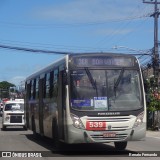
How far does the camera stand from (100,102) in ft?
49.4

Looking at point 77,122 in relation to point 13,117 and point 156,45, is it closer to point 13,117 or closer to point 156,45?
point 13,117

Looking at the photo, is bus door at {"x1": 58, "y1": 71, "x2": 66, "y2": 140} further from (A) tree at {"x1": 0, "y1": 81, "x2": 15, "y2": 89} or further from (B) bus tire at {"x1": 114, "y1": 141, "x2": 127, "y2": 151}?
(A) tree at {"x1": 0, "y1": 81, "x2": 15, "y2": 89}

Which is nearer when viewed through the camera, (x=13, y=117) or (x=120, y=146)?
(x=120, y=146)

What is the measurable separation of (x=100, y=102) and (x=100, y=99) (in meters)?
0.09

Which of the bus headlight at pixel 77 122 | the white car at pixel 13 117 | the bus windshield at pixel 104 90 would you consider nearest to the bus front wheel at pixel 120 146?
the bus windshield at pixel 104 90

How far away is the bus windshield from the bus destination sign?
9.7 inches

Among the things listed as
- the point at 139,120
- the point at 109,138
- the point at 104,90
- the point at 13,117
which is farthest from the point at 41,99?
the point at 13,117

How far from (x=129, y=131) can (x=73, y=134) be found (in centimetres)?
175

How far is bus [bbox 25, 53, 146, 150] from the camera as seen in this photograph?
14852 millimetres

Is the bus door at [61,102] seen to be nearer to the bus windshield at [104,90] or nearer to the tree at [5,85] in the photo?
the bus windshield at [104,90]

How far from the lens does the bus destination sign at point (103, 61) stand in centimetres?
1560

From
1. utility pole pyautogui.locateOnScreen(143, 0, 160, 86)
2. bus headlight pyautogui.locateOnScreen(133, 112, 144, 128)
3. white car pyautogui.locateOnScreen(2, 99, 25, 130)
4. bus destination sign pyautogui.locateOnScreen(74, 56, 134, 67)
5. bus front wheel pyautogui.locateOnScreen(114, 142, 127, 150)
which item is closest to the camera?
bus headlight pyautogui.locateOnScreen(133, 112, 144, 128)

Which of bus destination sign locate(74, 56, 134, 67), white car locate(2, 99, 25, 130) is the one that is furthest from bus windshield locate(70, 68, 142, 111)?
white car locate(2, 99, 25, 130)

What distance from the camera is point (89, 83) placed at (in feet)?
50.0
